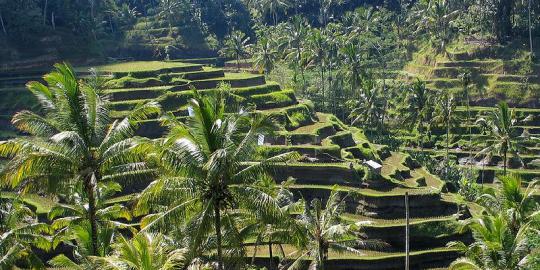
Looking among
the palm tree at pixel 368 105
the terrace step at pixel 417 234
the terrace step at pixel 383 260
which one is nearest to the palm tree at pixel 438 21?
the palm tree at pixel 368 105

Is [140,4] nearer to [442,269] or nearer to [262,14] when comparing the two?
[262,14]

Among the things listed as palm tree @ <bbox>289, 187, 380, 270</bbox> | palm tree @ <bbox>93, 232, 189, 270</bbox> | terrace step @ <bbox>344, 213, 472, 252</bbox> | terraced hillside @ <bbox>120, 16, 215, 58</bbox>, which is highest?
terraced hillside @ <bbox>120, 16, 215, 58</bbox>

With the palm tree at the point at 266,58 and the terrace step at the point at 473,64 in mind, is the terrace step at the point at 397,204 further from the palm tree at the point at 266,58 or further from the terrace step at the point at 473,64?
the terrace step at the point at 473,64

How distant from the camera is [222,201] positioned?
20859mm

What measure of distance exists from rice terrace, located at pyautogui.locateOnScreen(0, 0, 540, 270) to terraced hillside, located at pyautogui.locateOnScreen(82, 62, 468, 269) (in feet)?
0.48

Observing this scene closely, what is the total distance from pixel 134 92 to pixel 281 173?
1782 cm

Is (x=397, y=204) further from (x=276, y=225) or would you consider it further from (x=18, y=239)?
(x=18, y=239)

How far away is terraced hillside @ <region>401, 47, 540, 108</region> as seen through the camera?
246ft

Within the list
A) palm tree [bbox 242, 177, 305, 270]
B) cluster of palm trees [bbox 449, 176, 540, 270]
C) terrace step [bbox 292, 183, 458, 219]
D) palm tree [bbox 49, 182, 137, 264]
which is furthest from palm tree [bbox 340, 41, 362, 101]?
palm tree [bbox 49, 182, 137, 264]

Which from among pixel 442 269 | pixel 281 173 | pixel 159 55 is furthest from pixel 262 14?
pixel 442 269

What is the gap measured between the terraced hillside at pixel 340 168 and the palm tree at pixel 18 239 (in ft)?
25.9

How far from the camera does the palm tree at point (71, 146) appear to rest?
21.1 metres

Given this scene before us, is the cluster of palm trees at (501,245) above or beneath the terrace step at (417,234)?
above

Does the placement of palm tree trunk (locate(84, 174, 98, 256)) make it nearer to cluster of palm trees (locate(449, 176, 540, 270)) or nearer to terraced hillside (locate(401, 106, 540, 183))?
cluster of palm trees (locate(449, 176, 540, 270))
